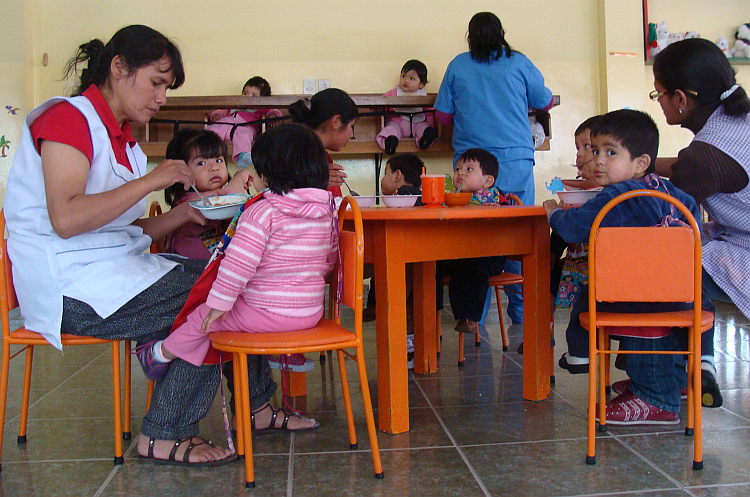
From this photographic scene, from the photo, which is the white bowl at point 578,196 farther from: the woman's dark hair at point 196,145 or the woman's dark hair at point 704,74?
the woman's dark hair at point 196,145

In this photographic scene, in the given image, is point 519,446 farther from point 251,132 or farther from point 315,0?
point 315,0

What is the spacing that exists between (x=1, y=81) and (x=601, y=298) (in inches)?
174

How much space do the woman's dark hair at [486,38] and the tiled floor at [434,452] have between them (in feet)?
6.11

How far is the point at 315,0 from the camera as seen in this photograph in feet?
16.3

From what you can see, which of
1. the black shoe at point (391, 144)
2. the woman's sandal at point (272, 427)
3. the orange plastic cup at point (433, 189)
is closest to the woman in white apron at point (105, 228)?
the woman's sandal at point (272, 427)

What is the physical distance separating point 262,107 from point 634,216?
2.93 meters

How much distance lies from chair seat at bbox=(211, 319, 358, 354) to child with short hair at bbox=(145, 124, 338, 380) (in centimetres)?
5

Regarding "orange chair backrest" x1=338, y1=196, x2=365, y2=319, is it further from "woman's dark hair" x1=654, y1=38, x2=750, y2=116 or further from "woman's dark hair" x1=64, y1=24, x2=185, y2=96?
"woman's dark hair" x1=654, y1=38, x2=750, y2=116

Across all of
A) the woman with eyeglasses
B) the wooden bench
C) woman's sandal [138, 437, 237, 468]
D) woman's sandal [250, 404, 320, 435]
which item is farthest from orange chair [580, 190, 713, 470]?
the wooden bench

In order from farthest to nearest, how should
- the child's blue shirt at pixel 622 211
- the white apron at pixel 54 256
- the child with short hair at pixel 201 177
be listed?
the child with short hair at pixel 201 177, the child's blue shirt at pixel 622 211, the white apron at pixel 54 256

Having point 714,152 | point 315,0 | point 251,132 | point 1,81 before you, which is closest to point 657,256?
point 714,152

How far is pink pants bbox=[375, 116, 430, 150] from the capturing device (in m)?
4.38

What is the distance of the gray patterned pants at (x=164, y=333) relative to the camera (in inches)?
67.5

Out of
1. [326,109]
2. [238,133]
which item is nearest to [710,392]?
[326,109]
